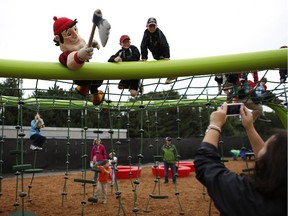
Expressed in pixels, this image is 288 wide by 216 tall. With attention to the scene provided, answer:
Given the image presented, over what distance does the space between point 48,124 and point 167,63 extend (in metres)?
24.2

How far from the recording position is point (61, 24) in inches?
119

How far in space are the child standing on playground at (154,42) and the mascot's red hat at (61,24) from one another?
43.7 inches

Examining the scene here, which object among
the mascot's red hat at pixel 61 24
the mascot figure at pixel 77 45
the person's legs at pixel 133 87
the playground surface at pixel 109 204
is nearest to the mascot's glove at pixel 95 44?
the mascot figure at pixel 77 45

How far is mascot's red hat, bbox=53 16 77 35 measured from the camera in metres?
3.02

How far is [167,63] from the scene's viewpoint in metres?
2.74

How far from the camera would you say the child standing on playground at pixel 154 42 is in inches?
149

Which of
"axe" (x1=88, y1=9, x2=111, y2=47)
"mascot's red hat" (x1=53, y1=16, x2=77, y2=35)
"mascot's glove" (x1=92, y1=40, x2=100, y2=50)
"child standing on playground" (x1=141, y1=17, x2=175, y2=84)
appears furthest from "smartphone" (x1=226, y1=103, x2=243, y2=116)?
"child standing on playground" (x1=141, y1=17, x2=175, y2=84)

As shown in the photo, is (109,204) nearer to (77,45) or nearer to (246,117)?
(77,45)

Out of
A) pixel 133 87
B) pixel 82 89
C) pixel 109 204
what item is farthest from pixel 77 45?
pixel 109 204

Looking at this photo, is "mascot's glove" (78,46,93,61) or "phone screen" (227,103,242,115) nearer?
"phone screen" (227,103,242,115)

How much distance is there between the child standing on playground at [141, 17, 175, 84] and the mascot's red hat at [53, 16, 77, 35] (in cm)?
111

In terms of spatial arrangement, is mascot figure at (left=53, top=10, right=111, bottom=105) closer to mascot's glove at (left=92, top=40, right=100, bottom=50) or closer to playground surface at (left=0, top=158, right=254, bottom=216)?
mascot's glove at (left=92, top=40, right=100, bottom=50)

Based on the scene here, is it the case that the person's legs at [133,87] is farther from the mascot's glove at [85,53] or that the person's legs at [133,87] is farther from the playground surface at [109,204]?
the playground surface at [109,204]

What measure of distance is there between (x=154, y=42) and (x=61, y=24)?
129cm
